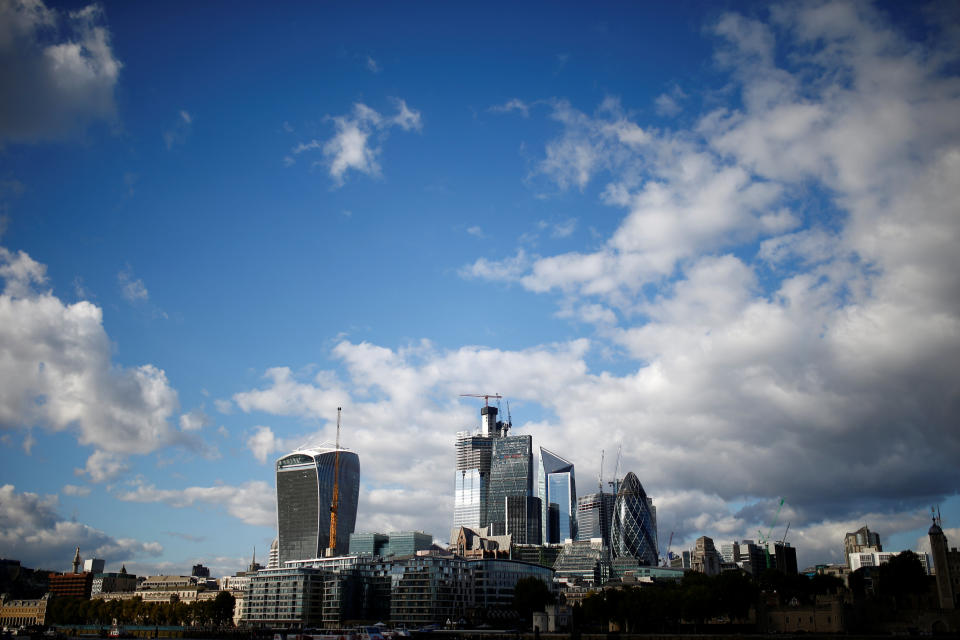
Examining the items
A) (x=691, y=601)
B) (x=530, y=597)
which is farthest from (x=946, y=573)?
(x=530, y=597)

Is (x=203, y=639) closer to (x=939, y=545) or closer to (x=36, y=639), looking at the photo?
(x=36, y=639)

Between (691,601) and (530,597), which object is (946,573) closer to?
(691,601)

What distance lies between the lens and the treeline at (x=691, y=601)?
504ft

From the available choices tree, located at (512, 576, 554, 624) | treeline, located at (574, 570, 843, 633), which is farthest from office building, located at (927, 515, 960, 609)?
tree, located at (512, 576, 554, 624)

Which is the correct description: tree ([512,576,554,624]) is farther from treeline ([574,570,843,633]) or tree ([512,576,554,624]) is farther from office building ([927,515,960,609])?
office building ([927,515,960,609])

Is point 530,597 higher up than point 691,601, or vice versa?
point 691,601

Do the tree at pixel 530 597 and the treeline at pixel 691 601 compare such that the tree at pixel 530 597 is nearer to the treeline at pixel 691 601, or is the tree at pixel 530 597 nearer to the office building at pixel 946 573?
the treeline at pixel 691 601

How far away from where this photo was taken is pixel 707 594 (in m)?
152

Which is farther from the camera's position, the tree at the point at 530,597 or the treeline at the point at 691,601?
the tree at the point at 530,597

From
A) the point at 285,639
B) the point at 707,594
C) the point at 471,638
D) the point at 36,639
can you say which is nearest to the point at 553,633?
the point at 471,638

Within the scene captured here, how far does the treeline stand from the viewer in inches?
6053

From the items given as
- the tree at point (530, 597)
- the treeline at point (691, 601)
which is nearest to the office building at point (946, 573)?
the treeline at point (691, 601)

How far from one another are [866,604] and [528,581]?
256 ft

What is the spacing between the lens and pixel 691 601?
15162 cm
